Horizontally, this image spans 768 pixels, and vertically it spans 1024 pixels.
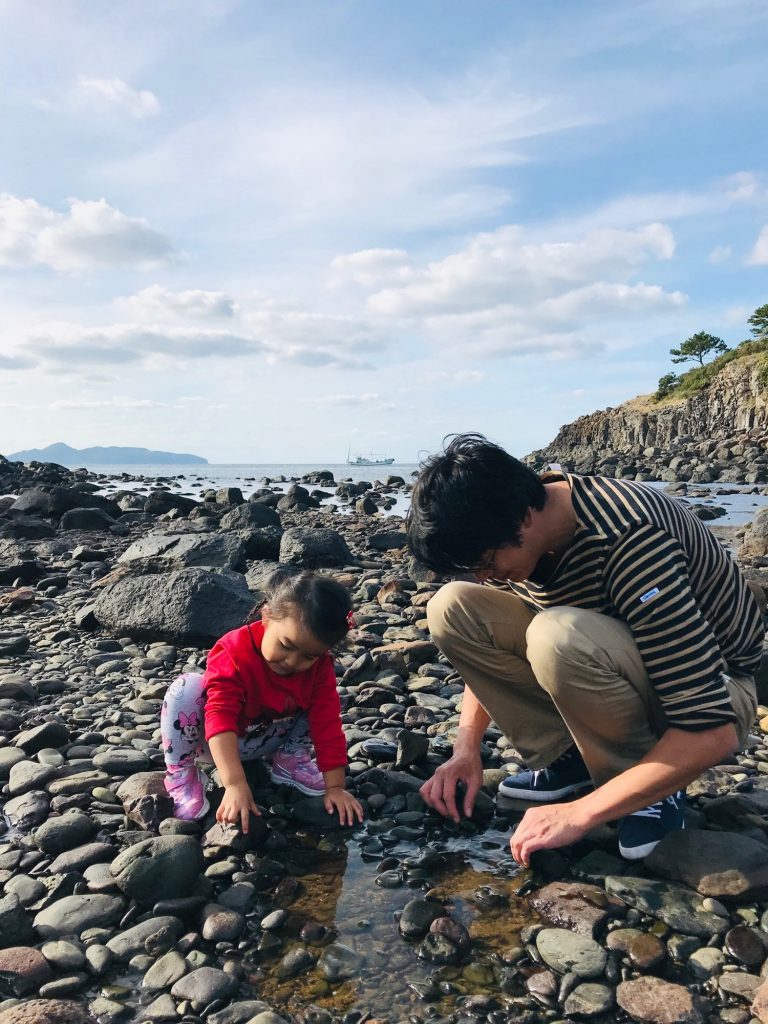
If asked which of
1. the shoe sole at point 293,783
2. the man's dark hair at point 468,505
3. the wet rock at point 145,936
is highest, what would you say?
the man's dark hair at point 468,505

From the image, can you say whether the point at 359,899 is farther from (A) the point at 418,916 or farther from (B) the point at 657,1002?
(B) the point at 657,1002

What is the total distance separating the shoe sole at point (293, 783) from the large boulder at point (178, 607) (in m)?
2.67

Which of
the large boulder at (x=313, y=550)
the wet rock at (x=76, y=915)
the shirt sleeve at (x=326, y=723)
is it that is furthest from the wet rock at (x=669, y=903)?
the large boulder at (x=313, y=550)

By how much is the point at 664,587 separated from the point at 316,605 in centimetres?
124

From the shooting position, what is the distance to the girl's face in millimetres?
3020

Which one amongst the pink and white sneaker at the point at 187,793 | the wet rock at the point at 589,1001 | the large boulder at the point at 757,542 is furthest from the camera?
the large boulder at the point at 757,542

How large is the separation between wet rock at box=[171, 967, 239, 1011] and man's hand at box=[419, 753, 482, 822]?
113 cm

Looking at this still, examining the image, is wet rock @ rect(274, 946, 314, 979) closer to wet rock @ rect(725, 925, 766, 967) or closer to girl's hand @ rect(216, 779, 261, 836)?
girl's hand @ rect(216, 779, 261, 836)

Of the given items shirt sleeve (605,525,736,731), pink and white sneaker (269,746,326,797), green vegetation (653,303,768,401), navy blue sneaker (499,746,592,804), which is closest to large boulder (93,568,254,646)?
pink and white sneaker (269,746,326,797)

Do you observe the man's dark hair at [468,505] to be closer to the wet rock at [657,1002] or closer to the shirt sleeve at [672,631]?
the shirt sleeve at [672,631]

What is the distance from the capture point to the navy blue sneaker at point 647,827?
2740mm

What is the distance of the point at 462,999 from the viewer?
220 centimetres

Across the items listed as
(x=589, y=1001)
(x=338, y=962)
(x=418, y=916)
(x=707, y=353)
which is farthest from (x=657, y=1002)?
(x=707, y=353)

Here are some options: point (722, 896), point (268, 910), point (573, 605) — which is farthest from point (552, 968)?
point (573, 605)
